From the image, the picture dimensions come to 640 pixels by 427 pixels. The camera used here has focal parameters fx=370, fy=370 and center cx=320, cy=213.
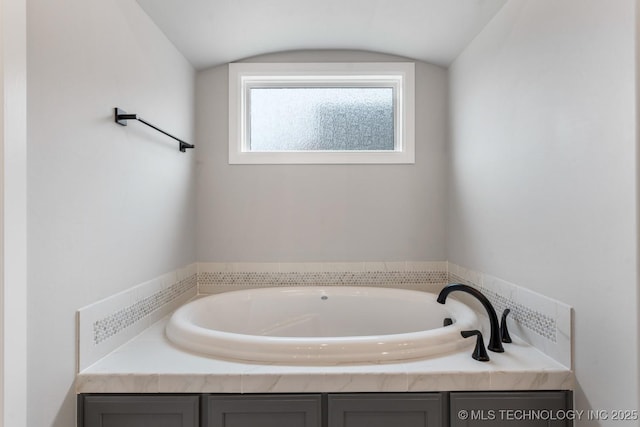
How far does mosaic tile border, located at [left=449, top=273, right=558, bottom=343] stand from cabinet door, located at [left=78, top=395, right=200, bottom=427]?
4.18 feet

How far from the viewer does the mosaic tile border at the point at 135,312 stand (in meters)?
1.38

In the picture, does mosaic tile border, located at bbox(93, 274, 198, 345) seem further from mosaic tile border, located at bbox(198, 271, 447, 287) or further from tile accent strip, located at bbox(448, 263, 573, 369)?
tile accent strip, located at bbox(448, 263, 573, 369)

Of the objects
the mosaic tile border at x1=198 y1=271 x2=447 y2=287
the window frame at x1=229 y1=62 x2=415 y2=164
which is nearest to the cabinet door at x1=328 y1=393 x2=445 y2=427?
the mosaic tile border at x1=198 y1=271 x2=447 y2=287

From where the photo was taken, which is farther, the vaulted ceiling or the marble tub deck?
the vaulted ceiling

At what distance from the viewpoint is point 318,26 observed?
2080mm

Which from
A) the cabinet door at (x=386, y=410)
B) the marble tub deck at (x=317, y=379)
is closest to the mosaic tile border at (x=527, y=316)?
the marble tub deck at (x=317, y=379)

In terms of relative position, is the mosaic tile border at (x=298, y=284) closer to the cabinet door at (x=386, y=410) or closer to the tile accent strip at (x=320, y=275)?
the tile accent strip at (x=320, y=275)

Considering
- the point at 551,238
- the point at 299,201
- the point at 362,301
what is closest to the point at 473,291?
the point at 551,238

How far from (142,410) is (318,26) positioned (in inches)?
78.5

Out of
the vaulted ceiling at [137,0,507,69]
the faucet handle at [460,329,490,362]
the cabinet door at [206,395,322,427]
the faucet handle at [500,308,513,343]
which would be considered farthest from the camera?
the vaulted ceiling at [137,0,507,69]

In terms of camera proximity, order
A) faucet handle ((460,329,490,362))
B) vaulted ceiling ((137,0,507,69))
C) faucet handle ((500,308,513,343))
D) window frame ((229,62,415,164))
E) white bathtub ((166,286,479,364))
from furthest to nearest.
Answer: window frame ((229,62,415,164)) < white bathtub ((166,286,479,364)) < vaulted ceiling ((137,0,507,69)) < faucet handle ((500,308,513,343)) < faucet handle ((460,329,490,362))

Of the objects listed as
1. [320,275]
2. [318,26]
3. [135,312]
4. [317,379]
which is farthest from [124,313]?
[318,26]

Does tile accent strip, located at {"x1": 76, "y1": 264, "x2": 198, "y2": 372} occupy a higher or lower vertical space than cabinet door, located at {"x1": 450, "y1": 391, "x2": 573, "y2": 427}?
higher

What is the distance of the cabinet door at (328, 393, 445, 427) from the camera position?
1.23 m
